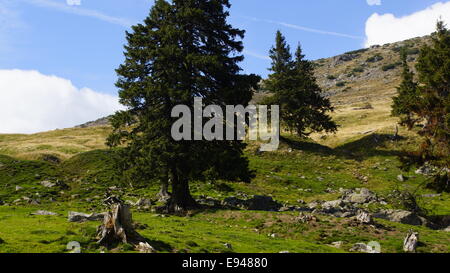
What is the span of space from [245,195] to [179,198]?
9.38 meters

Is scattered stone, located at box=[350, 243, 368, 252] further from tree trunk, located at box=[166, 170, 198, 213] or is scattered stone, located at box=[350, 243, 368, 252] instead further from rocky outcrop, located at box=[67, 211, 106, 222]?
rocky outcrop, located at box=[67, 211, 106, 222]

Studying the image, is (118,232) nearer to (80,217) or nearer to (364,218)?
(80,217)

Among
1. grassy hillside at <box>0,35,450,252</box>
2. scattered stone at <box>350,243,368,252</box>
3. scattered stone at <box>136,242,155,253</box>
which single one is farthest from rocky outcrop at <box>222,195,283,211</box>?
scattered stone at <box>136,242,155,253</box>

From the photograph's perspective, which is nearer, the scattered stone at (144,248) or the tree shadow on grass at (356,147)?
the scattered stone at (144,248)

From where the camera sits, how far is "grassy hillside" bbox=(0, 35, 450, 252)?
738 inches

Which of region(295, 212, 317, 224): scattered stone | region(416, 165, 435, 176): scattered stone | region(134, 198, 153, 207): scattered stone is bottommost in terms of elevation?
region(134, 198, 153, 207): scattered stone

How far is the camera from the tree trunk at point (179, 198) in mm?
30172

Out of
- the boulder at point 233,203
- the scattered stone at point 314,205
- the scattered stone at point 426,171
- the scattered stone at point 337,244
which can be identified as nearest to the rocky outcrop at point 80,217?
the boulder at point 233,203

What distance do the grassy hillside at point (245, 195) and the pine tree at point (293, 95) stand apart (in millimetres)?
3943

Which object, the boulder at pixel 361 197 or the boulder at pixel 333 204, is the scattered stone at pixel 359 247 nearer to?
the boulder at pixel 333 204

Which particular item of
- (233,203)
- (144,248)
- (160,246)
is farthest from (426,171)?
(144,248)

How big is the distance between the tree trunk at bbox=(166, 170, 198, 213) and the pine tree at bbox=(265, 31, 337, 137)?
3790 centimetres

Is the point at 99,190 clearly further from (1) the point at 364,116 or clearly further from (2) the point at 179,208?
(1) the point at 364,116

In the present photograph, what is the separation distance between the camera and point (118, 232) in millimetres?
16219
